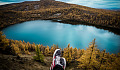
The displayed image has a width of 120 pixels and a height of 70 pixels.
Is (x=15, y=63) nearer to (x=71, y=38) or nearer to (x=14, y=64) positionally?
(x=14, y=64)

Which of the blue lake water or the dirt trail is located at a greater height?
the dirt trail

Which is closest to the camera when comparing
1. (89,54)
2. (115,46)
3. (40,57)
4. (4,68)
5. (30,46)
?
(4,68)

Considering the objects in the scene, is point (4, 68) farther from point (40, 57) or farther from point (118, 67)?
point (118, 67)

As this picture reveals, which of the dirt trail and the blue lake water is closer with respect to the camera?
the dirt trail

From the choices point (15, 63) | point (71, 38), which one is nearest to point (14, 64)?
point (15, 63)

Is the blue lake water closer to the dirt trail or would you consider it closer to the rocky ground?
the rocky ground

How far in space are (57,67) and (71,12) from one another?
20153 cm

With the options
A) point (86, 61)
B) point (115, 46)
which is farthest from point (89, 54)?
point (115, 46)

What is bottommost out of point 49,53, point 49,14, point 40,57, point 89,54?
point 49,53

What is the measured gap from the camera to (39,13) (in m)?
199

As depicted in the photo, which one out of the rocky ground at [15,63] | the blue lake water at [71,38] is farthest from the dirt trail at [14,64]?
the blue lake water at [71,38]

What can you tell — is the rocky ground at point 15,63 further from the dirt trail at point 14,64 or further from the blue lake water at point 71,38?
the blue lake water at point 71,38

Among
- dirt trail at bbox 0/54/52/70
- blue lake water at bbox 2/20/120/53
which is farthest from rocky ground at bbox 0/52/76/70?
blue lake water at bbox 2/20/120/53

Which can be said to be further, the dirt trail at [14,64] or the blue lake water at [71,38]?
the blue lake water at [71,38]
